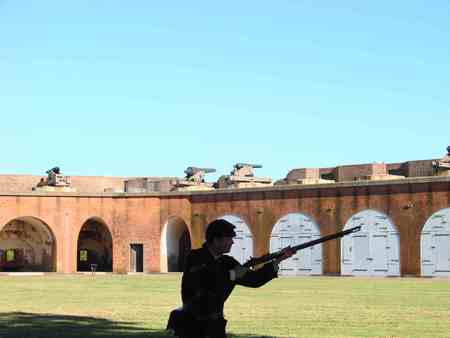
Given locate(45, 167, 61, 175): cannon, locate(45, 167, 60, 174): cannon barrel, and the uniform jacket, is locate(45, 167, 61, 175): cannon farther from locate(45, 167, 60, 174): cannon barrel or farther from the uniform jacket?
the uniform jacket

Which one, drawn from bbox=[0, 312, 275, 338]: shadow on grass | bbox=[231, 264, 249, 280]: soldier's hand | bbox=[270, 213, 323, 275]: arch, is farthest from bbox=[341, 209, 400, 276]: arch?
bbox=[231, 264, 249, 280]: soldier's hand

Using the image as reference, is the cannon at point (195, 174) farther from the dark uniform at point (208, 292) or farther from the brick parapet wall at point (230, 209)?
the dark uniform at point (208, 292)

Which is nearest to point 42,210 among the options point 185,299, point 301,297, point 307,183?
point 307,183

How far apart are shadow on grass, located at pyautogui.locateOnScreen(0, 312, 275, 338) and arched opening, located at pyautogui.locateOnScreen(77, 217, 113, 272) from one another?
3480 centimetres

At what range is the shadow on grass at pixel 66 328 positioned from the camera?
48.6 ft

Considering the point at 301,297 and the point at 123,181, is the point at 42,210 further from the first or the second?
the point at 301,297

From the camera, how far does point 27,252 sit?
52500 millimetres

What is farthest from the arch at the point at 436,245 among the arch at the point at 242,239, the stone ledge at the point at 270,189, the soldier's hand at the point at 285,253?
the soldier's hand at the point at 285,253

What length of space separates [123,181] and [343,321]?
42.4 meters

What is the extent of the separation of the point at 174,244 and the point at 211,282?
4338 centimetres

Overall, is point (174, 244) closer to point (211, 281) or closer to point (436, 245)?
point (436, 245)

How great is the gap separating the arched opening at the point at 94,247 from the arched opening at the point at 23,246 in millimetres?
2953

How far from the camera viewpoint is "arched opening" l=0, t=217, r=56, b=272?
51.0 metres

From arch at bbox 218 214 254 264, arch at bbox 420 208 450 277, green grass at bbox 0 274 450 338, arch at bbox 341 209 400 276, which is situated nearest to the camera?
green grass at bbox 0 274 450 338
